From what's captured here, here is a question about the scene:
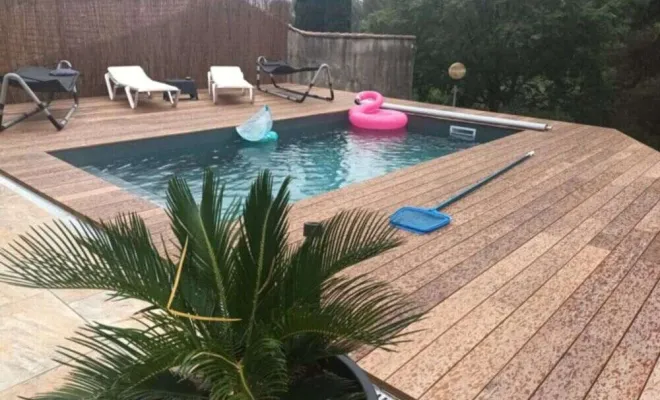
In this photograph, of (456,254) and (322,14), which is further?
(322,14)

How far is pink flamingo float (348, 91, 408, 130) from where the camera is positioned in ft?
24.1

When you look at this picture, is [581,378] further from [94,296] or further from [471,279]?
[94,296]

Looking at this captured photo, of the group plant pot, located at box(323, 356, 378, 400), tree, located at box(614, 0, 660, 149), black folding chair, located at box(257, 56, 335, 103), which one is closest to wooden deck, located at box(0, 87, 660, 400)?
plant pot, located at box(323, 356, 378, 400)

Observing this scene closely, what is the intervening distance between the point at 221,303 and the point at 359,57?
9001 millimetres

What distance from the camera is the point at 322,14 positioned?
508 inches

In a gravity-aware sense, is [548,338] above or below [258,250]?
below

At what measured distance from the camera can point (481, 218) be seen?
138 inches

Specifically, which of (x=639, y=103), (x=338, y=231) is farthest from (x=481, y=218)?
(x=639, y=103)

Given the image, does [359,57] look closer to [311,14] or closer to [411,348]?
[311,14]

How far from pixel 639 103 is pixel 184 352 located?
13.7 metres

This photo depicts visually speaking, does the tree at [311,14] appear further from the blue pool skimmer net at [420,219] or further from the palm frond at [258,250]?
the palm frond at [258,250]

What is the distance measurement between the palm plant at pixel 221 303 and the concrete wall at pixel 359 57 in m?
8.74

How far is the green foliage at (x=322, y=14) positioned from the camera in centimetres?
1284

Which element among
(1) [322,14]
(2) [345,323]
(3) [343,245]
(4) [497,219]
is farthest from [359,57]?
(2) [345,323]
